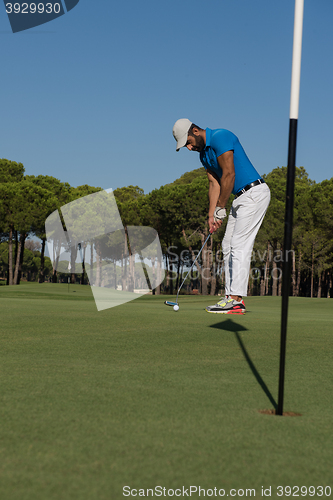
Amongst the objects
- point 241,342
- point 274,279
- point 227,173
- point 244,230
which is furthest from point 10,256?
point 241,342

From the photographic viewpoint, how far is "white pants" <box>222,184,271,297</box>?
218 inches

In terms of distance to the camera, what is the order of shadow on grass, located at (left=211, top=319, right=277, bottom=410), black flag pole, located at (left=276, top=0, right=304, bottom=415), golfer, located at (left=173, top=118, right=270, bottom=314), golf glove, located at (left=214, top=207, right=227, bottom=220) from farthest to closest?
golf glove, located at (left=214, top=207, right=227, bottom=220)
golfer, located at (left=173, top=118, right=270, bottom=314)
shadow on grass, located at (left=211, top=319, right=277, bottom=410)
black flag pole, located at (left=276, top=0, right=304, bottom=415)

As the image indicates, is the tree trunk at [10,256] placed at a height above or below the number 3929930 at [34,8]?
below

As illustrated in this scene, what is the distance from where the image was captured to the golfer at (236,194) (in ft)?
17.7

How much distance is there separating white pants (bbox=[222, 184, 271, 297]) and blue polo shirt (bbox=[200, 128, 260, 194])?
164 mm

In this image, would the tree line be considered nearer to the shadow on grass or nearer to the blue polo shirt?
the shadow on grass

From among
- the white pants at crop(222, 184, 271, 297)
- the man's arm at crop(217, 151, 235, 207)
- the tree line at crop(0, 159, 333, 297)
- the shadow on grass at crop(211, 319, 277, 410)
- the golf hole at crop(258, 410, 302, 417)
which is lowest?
the golf hole at crop(258, 410, 302, 417)

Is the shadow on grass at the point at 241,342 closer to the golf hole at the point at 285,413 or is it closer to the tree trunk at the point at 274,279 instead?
the golf hole at the point at 285,413

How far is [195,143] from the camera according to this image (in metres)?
5.55

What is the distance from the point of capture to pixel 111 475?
1.46 meters

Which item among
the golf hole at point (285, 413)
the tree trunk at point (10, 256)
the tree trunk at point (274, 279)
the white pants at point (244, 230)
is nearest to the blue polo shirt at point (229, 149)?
the white pants at point (244, 230)

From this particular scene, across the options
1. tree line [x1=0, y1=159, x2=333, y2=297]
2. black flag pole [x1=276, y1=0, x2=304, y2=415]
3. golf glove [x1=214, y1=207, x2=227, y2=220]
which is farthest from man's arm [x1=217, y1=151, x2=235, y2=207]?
tree line [x1=0, y1=159, x2=333, y2=297]

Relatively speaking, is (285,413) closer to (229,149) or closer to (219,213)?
(219,213)

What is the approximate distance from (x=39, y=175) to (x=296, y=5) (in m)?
44.2
